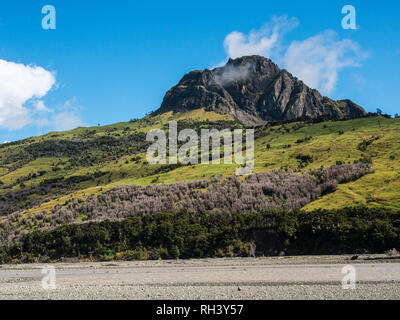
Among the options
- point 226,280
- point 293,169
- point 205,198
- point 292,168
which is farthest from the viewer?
point 292,168

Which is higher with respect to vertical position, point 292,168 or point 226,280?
point 292,168

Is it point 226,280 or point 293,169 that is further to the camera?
point 293,169

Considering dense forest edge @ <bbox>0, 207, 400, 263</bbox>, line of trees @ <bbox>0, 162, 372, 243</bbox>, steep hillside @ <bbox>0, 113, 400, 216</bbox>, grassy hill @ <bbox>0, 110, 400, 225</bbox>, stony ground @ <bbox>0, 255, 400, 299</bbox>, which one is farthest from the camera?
line of trees @ <bbox>0, 162, 372, 243</bbox>

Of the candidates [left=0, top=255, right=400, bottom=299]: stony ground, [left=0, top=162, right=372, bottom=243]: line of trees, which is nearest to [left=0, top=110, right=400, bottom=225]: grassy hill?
[left=0, top=162, right=372, bottom=243]: line of trees

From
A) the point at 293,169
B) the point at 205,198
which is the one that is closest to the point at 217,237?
the point at 205,198

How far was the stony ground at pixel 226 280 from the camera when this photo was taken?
19516 millimetres

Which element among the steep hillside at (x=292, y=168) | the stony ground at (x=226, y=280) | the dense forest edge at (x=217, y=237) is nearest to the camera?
the stony ground at (x=226, y=280)

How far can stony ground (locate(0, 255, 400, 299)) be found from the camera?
768 inches

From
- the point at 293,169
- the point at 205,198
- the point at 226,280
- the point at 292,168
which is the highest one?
the point at 292,168

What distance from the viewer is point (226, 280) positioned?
24406 millimetres

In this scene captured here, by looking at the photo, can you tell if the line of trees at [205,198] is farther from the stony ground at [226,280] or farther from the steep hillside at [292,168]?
the stony ground at [226,280]

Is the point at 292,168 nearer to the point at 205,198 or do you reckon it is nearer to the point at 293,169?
the point at 293,169

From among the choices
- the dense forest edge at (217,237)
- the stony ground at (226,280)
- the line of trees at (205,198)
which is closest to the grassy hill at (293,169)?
the line of trees at (205,198)

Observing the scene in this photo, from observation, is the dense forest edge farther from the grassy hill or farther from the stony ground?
the grassy hill
